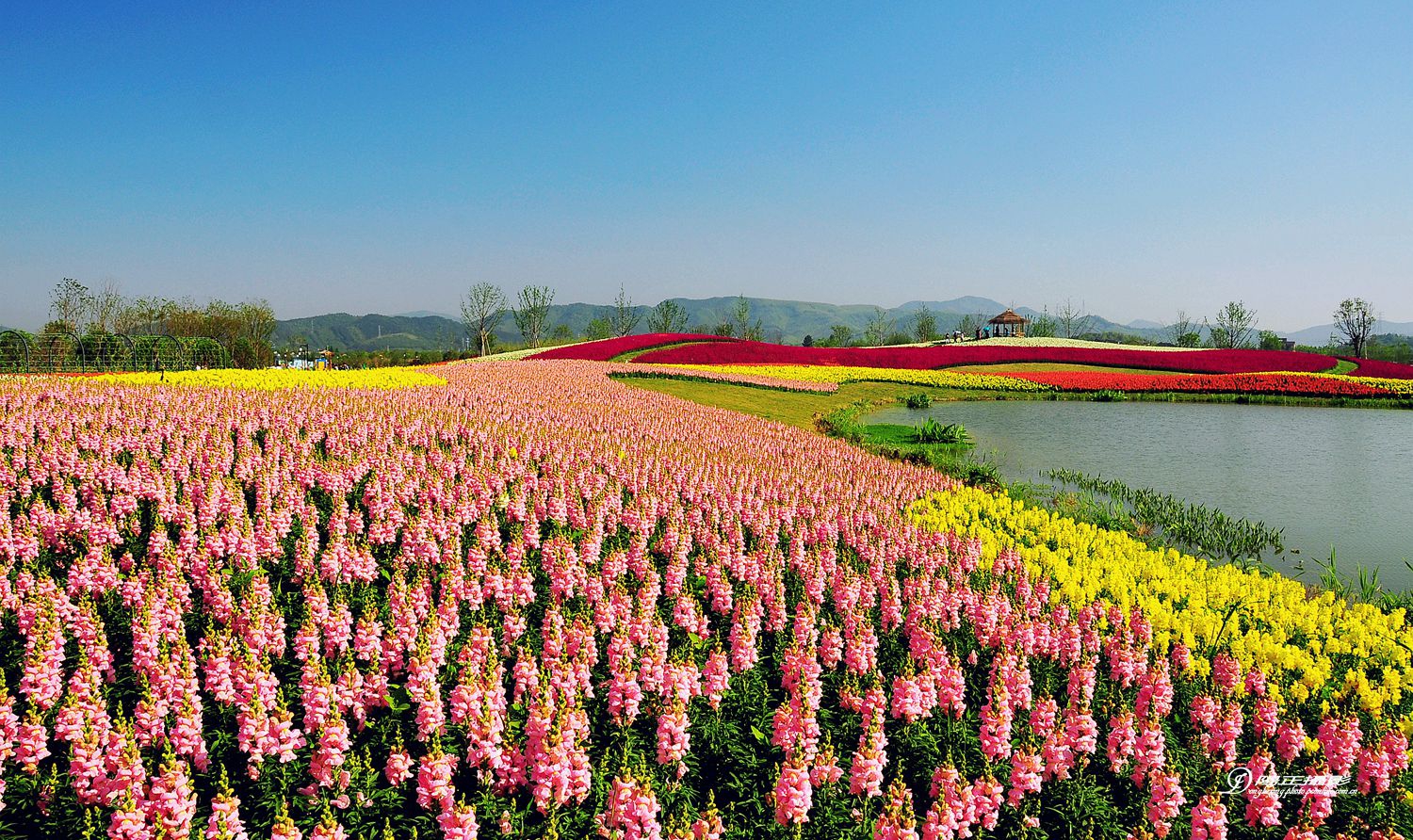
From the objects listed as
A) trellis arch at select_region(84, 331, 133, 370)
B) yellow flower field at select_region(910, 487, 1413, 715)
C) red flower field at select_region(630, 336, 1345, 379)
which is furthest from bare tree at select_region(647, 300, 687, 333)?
yellow flower field at select_region(910, 487, 1413, 715)

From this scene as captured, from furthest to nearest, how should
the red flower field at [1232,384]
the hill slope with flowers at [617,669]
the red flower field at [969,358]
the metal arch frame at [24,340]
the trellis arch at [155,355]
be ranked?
the red flower field at [969,358] < the trellis arch at [155,355] < the red flower field at [1232,384] < the metal arch frame at [24,340] < the hill slope with flowers at [617,669]

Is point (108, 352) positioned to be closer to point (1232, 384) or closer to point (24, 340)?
point (24, 340)

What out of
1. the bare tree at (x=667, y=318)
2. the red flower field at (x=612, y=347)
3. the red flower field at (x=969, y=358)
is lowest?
the red flower field at (x=969, y=358)

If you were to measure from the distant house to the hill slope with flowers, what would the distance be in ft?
249

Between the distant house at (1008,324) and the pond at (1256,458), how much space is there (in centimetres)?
5424

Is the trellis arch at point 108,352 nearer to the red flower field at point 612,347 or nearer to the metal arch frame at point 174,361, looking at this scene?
the metal arch frame at point 174,361

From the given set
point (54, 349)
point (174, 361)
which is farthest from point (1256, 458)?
point (54, 349)

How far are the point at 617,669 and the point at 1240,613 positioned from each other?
5.66 metres

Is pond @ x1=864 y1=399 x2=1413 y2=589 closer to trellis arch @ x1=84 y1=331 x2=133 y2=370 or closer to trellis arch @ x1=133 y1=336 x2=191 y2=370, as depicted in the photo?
trellis arch @ x1=133 y1=336 x2=191 y2=370

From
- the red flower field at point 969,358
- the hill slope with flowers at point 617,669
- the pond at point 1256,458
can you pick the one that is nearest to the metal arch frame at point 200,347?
the red flower field at point 969,358

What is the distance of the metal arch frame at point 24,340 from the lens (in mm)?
29272

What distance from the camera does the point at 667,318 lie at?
12312 centimetres

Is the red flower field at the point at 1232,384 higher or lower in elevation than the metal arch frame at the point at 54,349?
lower

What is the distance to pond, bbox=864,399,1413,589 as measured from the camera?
34.1 ft
